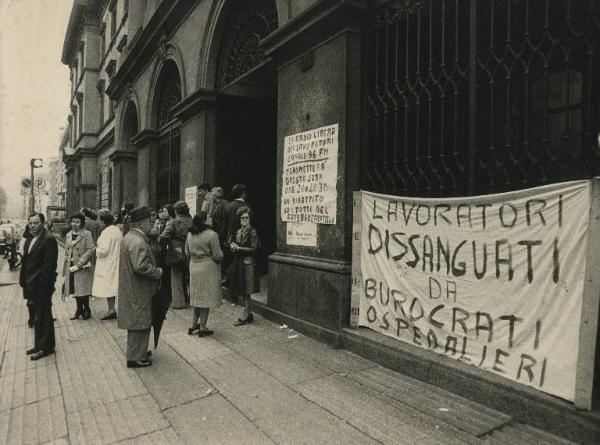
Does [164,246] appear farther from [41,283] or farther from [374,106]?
[374,106]

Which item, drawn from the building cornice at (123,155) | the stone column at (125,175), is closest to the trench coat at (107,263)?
the stone column at (125,175)

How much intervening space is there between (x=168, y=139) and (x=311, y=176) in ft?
26.4

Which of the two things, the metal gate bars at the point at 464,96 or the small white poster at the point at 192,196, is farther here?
the small white poster at the point at 192,196

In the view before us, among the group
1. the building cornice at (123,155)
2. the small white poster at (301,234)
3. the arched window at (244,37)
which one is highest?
the arched window at (244,37)

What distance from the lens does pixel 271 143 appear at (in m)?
9.70

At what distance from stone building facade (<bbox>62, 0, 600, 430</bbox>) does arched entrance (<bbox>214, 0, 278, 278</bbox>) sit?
3 centimetres

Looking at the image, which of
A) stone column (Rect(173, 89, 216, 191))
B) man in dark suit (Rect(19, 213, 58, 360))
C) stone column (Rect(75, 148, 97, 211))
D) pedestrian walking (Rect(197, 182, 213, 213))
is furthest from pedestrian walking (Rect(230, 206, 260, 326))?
stone column (Rect(75, 148, 97, 211))

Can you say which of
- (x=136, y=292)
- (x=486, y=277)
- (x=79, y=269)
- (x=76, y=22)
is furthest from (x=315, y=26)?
(x=76, y=22)

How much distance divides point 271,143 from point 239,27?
8.05ft

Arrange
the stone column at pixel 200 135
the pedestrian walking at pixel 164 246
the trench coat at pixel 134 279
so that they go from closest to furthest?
the trench coat at pixel 134 279
the pedestrian walking at pixel 164 246
the stone column at pixel 200 135

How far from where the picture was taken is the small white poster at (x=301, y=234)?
575 cm

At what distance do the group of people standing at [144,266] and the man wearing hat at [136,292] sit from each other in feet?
0.03

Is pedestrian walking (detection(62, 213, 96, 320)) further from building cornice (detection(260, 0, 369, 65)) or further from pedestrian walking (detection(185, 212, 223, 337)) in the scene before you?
building cornice (detection(260, 0, 369, 65))

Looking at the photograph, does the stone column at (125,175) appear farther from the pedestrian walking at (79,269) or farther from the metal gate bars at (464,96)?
the metal gate bars at (464,96)
